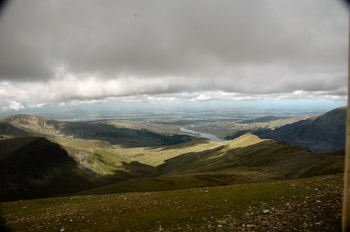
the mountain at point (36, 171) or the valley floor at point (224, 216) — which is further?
the mountain at point (36, 171)

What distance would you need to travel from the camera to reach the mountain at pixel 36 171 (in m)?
114

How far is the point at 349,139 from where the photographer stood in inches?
297

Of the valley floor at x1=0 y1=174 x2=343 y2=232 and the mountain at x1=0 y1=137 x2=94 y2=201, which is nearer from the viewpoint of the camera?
the valley floor at x1=0 y1=174 x2=343 y2=232

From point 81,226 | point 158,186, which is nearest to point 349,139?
point 81,226

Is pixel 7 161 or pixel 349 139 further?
pixel 7 161

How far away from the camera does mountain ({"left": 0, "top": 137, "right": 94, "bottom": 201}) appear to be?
114m

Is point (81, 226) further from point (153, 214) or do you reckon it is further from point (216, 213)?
point (216, 213)

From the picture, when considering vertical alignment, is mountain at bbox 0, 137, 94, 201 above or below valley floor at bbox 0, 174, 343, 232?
below

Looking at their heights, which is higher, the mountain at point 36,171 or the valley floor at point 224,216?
the valley floor at point 224,216

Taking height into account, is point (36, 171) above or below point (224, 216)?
below

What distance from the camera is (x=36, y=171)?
136 m

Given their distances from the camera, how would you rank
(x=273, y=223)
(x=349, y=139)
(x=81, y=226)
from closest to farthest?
(x=349, y=139)
(x=273, y=223)
(x=81, y=226)

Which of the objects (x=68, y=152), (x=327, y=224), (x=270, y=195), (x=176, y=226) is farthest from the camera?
(x=68, y=152)

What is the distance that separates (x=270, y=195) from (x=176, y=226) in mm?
13309
